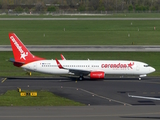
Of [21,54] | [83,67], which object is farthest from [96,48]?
[21,54]

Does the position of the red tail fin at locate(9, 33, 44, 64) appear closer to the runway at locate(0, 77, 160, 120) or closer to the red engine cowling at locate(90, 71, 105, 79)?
the runway at locate(0, 77, 160, 120)

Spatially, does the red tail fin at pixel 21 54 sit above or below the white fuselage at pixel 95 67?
above

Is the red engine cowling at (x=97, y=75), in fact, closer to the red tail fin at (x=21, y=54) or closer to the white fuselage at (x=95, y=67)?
the white fuselage at (x=95, y=67)

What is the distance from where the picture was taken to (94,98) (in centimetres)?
3900

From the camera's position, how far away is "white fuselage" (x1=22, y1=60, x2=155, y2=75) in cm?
5056

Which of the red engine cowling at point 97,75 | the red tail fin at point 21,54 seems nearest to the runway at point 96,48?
the red tail fin at point 21,54

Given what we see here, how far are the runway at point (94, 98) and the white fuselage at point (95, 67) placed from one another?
123 centimetres

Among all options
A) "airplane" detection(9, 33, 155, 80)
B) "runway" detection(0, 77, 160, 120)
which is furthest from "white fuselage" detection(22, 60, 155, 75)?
"runway" detection(0, 77, 160, 120)

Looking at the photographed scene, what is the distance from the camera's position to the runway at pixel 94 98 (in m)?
30.8

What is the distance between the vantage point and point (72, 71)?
50.4 meters

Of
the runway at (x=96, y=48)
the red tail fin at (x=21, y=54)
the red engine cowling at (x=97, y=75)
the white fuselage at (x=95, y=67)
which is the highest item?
the red tail fin at (x=21, y=54)

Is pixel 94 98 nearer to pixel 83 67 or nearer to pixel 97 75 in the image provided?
pixel 97 75

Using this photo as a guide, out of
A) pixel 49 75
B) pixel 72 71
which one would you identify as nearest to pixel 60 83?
pixel 72 71

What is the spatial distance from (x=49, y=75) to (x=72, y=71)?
6.16 m
